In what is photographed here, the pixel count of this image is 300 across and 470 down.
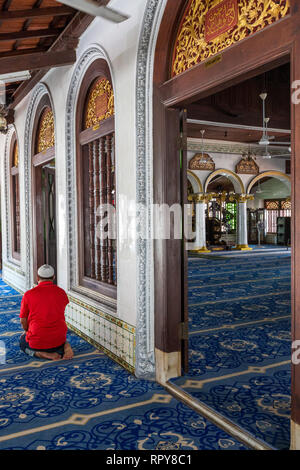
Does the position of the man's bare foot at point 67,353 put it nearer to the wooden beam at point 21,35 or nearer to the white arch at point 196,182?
the wooden beam at point 21,35

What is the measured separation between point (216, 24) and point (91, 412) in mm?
2661

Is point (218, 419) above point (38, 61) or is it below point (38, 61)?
below

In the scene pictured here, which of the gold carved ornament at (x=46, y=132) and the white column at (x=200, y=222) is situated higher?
the gold carved ornament at (x=46, y=132)

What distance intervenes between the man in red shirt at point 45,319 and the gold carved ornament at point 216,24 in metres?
2.12

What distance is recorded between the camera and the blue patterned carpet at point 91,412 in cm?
229

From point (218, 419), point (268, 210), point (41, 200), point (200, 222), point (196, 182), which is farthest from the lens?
point (268, 210)

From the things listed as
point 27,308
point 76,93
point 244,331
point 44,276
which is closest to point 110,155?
point 76,93

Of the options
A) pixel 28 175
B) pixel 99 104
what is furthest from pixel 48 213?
pixel 99 104

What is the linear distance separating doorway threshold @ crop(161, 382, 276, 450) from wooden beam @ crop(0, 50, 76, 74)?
3468 millimetres

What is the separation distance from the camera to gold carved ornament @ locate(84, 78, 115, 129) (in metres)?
3.98

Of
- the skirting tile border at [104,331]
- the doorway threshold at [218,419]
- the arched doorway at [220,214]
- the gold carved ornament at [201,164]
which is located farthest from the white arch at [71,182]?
the arched doorway at [220,214]

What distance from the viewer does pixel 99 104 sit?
13.7 ft

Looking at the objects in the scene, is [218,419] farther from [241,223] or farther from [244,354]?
[241,223]

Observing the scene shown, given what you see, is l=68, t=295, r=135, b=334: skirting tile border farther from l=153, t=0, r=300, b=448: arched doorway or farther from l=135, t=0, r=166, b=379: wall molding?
l=153, t=0, r=300, b=448: arched doorway
